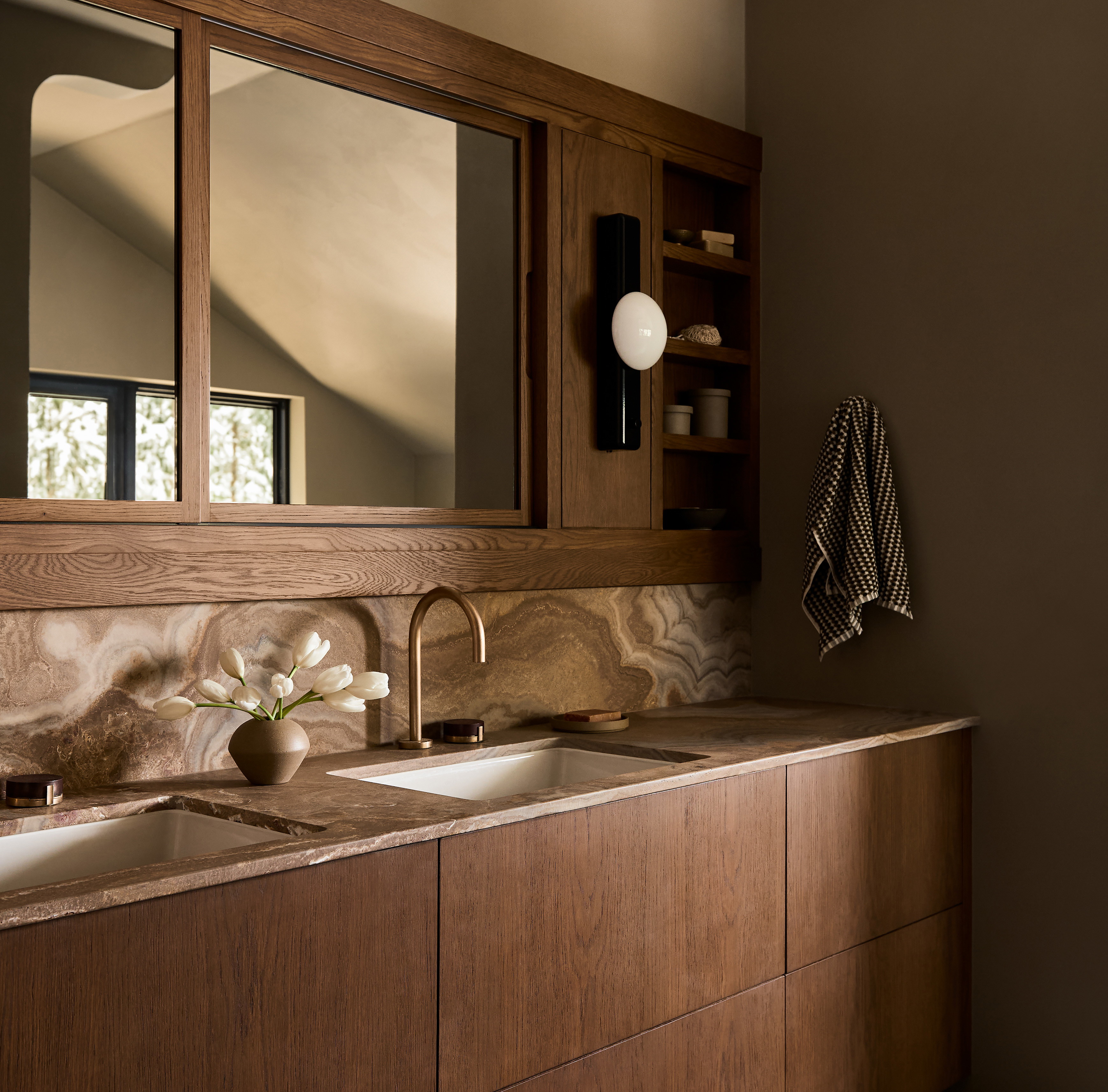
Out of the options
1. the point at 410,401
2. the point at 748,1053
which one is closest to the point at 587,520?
the point at 410,401

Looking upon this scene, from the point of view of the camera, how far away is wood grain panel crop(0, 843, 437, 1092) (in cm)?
114

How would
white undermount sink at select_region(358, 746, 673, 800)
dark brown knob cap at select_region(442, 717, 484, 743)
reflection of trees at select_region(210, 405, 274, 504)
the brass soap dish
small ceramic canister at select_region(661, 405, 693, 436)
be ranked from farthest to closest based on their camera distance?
small ceramic canister at select_region(661, 405, 693, 436) < the brass soap dish < dark brown knob cap at select_region(442, 717, 484, 743) < white undermount sink at select_region(358, 746, 673, 800) < reflection of trees at select_region(210, 405, 274, 504)

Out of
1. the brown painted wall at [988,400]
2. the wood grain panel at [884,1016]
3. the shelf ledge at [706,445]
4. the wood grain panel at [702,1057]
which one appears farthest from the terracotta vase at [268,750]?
the brown painted wall at [988,400]

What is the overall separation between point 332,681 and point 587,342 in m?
0.97

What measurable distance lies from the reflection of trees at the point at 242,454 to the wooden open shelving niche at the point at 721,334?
105 cm

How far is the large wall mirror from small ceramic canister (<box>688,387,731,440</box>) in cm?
56

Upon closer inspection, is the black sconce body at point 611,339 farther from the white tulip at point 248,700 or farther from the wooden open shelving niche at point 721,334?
the white tulip at point 248,700

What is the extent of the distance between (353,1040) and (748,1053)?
33.1 inches

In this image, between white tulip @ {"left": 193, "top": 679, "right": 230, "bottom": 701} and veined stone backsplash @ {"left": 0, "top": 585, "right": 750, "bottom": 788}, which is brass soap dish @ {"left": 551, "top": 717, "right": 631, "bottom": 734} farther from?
white tulip @ {"left": 193, "top": 679, "right": 230, "bottom": 701}

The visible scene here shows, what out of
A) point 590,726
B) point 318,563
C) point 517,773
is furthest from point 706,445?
point 318,563

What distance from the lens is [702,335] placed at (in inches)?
105

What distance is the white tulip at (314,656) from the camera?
1.82 m

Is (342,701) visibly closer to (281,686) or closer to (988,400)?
(281,686)

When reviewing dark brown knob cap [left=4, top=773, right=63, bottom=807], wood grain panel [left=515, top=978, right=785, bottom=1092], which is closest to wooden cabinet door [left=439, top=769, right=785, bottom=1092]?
wood grain panel [left=515, top=978, right=785, bottom=1092]
